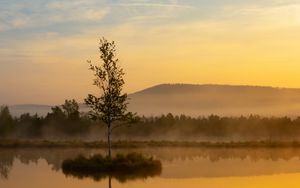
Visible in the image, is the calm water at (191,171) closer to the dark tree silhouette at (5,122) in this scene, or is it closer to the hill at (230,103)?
the dark tree silhouette at (5,122)

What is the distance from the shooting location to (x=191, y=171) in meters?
30.0

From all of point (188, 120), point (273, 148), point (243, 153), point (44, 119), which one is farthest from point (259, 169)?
point (188, 120)

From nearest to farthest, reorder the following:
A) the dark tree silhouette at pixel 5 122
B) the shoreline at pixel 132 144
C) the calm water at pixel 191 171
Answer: the calm water at pixel 191 171 → the shoreline at pixel 132 144 → the dark tree silhouette at pixel 5 122

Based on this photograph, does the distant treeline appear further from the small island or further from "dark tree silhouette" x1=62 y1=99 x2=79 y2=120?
the small island

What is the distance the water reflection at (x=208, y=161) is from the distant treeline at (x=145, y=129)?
21.8 metres

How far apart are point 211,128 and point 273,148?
25.6 m

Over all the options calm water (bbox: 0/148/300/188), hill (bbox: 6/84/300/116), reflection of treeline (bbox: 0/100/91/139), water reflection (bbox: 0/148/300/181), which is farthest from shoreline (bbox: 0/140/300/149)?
hill (bbox: 6/84/300/116)

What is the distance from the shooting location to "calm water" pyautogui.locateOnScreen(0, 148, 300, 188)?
24469mm

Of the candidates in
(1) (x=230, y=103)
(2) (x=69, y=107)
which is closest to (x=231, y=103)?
(1) (x=230, y=103)

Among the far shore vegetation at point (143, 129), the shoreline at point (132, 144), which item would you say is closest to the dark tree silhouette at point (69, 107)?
the far shore vegetation at point (143, 129)

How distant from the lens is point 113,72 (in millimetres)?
34156

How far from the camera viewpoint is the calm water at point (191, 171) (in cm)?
2447

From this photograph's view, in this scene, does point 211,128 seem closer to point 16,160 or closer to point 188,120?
point 188,120

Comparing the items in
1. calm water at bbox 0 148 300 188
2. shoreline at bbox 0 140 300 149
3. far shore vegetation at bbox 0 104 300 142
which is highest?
far shore vegetation at bbox 0 104 300 142
